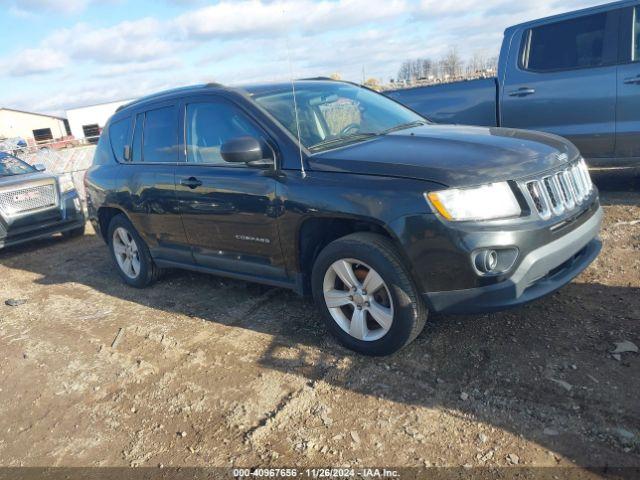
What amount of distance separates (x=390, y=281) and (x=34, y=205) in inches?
272

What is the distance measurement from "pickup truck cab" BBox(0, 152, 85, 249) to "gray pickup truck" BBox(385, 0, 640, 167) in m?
5.99

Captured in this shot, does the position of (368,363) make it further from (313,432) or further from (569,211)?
(569,211)

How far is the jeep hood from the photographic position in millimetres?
2984

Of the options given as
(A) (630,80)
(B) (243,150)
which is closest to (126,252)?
(B) (243,150)

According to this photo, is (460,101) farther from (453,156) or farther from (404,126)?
(453,156)

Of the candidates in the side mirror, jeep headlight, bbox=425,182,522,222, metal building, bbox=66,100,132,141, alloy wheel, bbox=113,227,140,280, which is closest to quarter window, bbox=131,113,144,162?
alloy wheel, bbox=113,227,140,280

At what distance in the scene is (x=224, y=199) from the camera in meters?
4.00

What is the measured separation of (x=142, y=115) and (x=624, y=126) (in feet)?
16.6

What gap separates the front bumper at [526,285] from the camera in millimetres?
2900

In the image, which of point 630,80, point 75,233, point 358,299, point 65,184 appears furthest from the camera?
point 75,233

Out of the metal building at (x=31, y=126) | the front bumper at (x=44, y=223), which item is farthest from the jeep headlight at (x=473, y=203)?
the metal building at (x=31, y=126)

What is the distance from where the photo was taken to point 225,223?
409 centimetres

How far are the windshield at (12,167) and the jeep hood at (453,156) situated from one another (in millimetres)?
7094

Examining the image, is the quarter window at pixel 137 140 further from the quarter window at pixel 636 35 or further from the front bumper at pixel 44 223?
the quarter window at pixel 636 35
